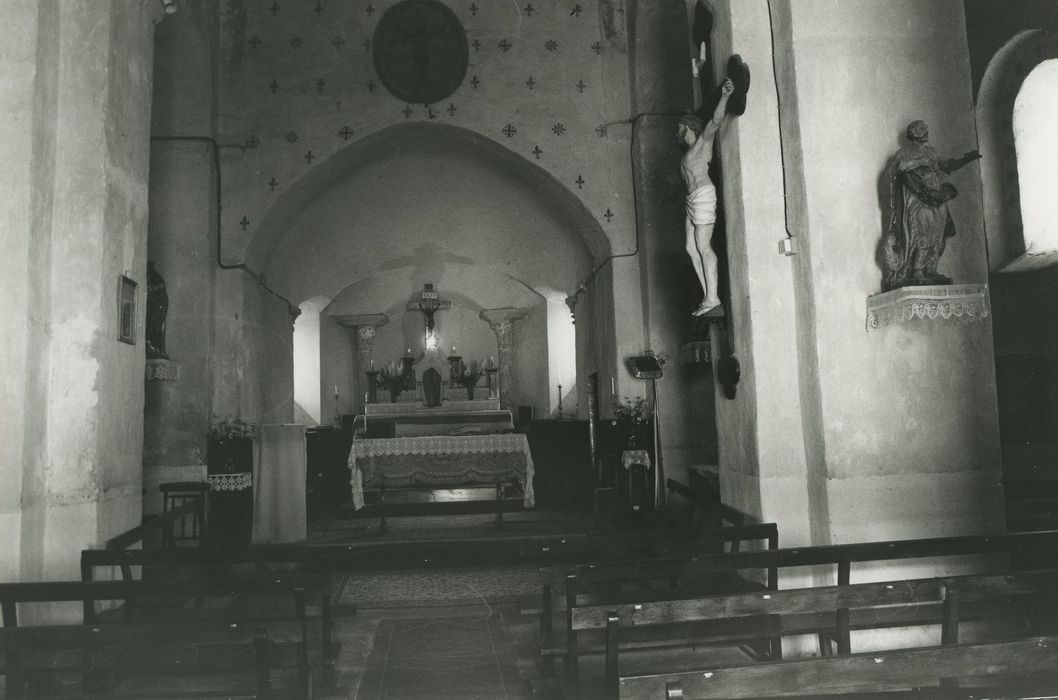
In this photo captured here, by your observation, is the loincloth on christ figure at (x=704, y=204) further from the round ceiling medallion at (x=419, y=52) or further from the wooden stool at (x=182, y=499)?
the round ceiling medallion at (x=419, y=52)

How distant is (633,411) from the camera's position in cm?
996

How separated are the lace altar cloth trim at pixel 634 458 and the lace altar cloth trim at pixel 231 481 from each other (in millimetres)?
3957

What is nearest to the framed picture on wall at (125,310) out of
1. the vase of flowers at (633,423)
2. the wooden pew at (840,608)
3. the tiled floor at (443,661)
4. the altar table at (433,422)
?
the tiled floor at (443,661)

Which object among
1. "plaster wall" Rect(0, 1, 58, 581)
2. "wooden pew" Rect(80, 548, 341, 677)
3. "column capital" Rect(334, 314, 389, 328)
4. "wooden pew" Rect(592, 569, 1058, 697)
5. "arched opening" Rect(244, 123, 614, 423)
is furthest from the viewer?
"column capital" Rect(334, 314, 389, 328)

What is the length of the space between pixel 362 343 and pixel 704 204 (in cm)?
1239

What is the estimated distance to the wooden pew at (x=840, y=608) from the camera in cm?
351

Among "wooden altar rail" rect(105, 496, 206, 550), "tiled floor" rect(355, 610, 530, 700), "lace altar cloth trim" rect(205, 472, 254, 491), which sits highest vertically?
"lace altar cloth trim" rect(205, 472, 254, 491)

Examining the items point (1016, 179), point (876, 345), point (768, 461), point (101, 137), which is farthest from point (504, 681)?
point (1016, 179)

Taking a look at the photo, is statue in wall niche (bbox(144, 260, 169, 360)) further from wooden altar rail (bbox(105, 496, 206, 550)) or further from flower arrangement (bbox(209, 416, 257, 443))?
wooden altar rail (bbox(105, 496, 206, 550))

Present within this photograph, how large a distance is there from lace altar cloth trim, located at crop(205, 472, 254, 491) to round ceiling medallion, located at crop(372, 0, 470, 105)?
5284 mm

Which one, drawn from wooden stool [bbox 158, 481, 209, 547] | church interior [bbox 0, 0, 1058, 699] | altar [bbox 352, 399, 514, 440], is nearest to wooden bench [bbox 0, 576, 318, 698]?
church interior [bbox 0, 0, 1058, 699]

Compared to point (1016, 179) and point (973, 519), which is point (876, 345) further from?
point (1016, 179)

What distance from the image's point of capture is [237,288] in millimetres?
10305

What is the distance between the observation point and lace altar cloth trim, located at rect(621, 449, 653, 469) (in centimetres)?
936
